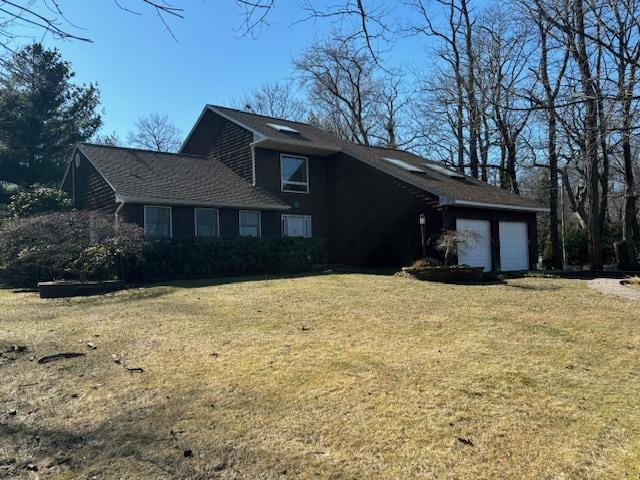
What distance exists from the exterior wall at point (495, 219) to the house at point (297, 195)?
4cm

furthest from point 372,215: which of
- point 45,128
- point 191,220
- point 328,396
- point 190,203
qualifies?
point 45,128

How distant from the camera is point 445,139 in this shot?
32469mm

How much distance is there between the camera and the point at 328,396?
403 centimetres

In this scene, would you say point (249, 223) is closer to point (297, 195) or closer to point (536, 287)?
point (297, 195)

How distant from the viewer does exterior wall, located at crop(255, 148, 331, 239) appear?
20.0m

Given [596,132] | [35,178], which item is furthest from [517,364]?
[35,178]

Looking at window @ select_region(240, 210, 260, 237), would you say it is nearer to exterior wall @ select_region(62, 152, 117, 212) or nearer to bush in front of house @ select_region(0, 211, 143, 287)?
exterior wall @ select_region(62, 152, 117, 212)

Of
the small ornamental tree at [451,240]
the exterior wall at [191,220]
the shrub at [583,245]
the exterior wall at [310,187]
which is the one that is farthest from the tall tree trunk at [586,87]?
the exterior wall at [191,220]

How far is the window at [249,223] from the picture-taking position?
18.5m

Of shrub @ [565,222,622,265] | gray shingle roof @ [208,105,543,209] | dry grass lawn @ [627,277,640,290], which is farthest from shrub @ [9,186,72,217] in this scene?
shrub @ [565,222,622,265]

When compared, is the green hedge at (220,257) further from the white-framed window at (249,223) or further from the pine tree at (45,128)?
the pine tree at (45,128)

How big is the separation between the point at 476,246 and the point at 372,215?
3.93m

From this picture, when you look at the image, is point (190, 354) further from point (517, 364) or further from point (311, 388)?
point (517, 364)

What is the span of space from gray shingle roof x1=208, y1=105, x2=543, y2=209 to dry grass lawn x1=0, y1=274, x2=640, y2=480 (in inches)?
383
